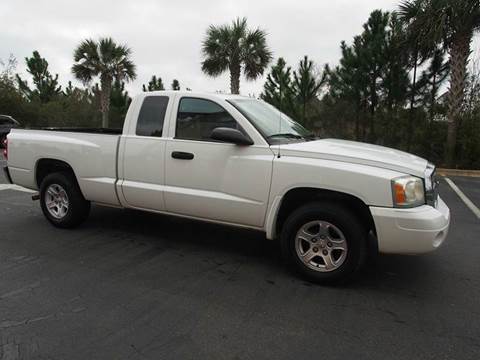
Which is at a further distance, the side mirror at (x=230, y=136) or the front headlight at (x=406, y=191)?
the side mirror at (x=230, y=136)

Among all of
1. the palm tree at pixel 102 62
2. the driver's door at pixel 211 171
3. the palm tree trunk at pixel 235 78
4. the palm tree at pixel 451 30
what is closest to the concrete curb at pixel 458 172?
the palm tree at pixel 451 30

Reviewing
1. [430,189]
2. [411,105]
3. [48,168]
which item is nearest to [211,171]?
[430,189]

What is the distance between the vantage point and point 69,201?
5.24 meters

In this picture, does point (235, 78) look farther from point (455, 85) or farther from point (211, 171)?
point (211, 171)

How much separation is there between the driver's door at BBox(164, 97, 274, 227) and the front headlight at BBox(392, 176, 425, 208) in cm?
116

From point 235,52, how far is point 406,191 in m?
16.6

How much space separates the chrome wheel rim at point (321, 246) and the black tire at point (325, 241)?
13 millimetres

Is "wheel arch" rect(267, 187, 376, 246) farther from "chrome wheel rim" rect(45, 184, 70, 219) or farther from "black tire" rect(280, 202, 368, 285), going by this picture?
"chrome wheel rim" rect(45, 184, 70, 219)

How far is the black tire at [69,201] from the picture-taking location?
522 centimetres

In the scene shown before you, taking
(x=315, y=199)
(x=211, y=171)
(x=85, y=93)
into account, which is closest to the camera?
(x=315, y=199)

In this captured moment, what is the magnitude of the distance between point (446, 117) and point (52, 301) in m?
15.1

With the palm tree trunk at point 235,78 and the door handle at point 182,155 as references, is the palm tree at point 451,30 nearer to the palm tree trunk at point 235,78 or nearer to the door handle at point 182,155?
the palm tree trunk at point 235,78

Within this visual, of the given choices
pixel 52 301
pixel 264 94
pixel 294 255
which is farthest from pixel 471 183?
pixel 264 94

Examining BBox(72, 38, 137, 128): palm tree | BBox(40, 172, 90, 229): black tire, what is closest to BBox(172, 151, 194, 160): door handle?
BBox(40, 172, 90, 229): black tire
